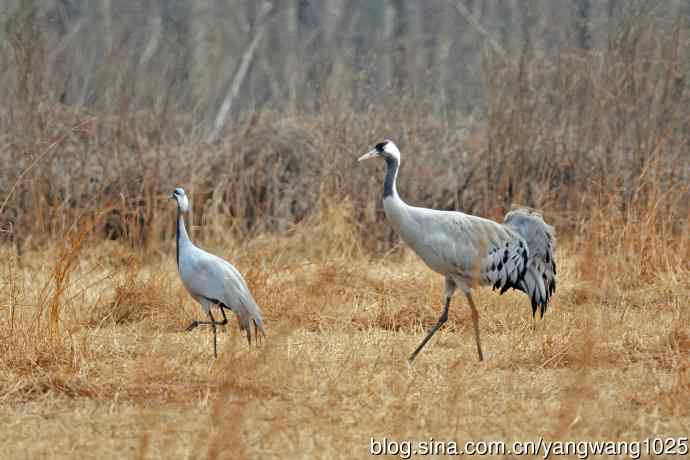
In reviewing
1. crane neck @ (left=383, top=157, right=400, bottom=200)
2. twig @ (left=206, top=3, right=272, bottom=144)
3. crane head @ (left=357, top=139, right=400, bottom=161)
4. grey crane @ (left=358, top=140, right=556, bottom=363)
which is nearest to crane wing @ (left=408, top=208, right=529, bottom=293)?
grey crane @ (left=358, top=140, right=556, bottom=363)

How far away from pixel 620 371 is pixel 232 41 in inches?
526

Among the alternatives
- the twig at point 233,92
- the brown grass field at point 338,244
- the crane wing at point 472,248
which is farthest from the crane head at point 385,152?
the twig at point 233,92

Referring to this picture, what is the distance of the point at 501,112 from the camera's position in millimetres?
10047

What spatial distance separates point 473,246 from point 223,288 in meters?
1.45

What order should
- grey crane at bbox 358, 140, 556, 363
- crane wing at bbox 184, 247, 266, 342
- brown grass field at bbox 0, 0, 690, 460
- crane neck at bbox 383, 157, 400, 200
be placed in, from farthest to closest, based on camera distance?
crane neck at bbox 383, 157, 400, 200, grey crane at bbox 358, 140, 556, 363, crane wing at bbox 184, 247, 266, 342, brown grass field at bbox 0, 0, 690, 460

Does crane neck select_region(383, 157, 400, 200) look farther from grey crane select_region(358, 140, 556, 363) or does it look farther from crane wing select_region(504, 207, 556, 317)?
crane wing select_region(504, 207, 556, 317)

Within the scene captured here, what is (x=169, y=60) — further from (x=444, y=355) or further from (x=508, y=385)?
(x=508, y=385)

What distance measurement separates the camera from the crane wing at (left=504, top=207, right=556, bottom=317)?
21.8 feet

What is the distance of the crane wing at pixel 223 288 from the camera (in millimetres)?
6281

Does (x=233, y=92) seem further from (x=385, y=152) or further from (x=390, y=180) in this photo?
(x=390, y=180)

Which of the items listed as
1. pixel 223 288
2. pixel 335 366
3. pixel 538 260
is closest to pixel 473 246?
pixel 538 260

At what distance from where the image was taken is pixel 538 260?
6684mm

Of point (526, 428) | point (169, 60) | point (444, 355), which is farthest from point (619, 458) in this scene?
point (169, 60)

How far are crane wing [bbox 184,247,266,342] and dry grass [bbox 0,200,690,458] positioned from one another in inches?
7.4
